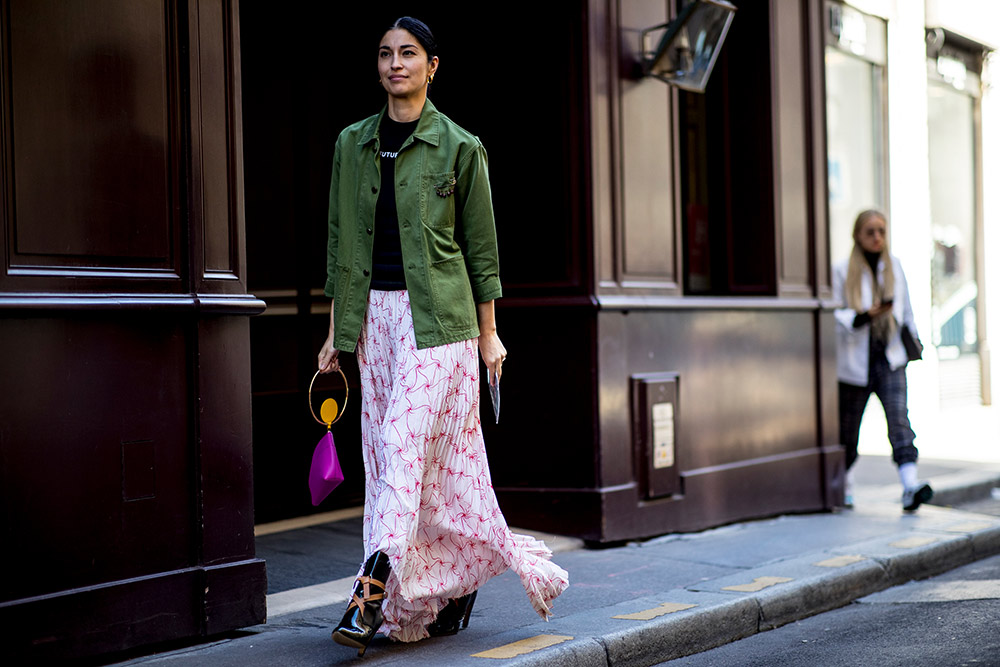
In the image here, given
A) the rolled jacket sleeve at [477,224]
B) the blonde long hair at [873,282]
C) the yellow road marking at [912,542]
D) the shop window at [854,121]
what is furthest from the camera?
the shop window at [854,121]

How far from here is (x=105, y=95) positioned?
4.16 metres

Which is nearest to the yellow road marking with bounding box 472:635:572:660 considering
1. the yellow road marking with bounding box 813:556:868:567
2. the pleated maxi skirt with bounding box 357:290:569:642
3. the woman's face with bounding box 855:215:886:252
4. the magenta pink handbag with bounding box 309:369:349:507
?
the pleated maxi skirt with bounding box 357:290:569:642

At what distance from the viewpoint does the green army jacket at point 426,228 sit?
4.09 meters

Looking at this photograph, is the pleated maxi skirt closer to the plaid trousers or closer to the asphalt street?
the asphalt street

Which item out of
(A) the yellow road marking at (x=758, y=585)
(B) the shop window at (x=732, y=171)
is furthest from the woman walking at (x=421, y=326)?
(B) the shop window at (x=732, y=171)

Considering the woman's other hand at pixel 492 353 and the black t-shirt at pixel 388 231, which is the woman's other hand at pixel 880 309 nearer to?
the woman's other hand at pixel 492 353

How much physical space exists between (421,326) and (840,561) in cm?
291

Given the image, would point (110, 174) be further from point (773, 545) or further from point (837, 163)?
point (837, 163)

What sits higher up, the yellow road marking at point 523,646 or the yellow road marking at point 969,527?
the yellow road marking at point 523,646

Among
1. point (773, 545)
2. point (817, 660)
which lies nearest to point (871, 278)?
point (773, 545)

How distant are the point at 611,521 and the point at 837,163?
7.11 metres

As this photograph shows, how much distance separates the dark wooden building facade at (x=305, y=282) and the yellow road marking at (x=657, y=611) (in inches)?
54.3

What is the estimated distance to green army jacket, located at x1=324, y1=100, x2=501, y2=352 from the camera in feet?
13.4

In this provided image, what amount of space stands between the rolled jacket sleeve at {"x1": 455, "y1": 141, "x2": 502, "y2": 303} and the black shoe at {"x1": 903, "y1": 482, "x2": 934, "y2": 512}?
172 inches
